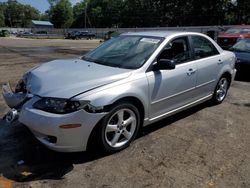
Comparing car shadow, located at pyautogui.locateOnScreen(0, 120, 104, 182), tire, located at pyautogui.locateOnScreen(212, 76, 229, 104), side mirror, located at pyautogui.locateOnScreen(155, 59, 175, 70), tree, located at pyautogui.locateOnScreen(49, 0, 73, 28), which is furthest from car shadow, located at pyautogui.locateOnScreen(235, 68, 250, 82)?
tree, located at pyautogui.locateOnScreen(49, 0, 73, 28)

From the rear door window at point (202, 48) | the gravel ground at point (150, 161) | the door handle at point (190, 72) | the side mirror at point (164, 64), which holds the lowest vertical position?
the gravel ground at point (150, 161)

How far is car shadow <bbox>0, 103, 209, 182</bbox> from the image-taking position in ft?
11.7

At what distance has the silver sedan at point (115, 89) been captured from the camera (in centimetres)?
361

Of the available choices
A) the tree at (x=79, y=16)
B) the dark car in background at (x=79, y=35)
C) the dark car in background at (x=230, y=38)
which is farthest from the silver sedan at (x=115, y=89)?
the tree at (x=79, y=16)

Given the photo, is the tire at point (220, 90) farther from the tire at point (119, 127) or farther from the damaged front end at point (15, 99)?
the damaged front end at point (15, 99)

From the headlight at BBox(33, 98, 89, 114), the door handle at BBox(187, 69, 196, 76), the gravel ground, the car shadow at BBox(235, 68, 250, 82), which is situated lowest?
the gravel ground

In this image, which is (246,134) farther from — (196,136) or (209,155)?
(209,155)

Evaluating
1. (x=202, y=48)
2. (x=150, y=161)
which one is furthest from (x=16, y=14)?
(x=150, y=161)

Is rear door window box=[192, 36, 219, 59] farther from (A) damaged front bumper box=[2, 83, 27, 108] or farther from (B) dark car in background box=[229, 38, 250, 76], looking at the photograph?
(B) dark car in background box=[229, 38, 250, 76]

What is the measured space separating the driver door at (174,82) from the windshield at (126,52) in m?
0.22

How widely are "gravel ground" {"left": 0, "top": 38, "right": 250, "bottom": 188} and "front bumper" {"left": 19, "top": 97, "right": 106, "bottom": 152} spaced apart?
302 mm

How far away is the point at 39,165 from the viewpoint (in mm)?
3746

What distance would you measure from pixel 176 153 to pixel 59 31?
80.5m

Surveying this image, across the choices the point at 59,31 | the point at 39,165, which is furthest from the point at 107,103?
the point at 59,31
